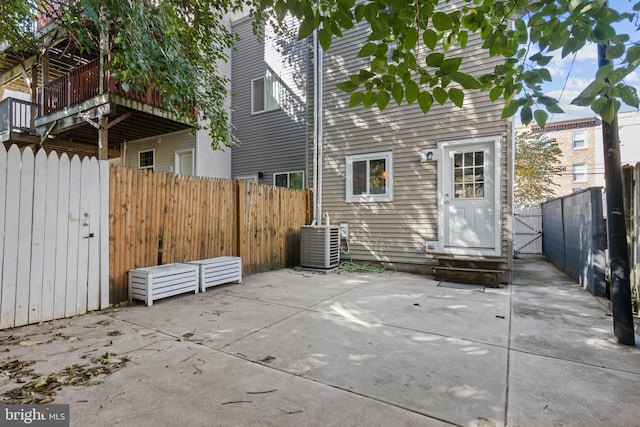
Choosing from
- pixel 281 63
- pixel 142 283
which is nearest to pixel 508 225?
pixel 142 283

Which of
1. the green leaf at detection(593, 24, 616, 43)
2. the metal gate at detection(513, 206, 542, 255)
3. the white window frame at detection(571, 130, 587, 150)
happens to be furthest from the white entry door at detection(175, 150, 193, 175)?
the white window frame at detection(571, 130, 587, 150)

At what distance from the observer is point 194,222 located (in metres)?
5.06

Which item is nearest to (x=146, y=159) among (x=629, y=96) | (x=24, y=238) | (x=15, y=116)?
(x=15, y=116)

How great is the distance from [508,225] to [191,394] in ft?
18.0

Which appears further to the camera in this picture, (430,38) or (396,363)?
(396,363)

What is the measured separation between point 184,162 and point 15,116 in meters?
4.66

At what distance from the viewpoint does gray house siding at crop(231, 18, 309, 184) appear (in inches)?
353

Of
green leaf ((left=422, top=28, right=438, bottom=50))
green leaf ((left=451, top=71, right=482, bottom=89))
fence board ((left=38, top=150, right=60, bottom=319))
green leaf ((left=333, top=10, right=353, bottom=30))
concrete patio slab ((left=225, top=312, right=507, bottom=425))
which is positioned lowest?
concrete patio slab ((left=225, top=312, right=507, bottom=425))

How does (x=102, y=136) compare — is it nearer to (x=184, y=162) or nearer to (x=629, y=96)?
(x=184, y=162)

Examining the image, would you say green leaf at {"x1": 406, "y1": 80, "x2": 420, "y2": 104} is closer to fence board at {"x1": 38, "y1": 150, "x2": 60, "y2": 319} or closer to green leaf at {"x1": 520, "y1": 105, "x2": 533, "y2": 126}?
green leaf at {"x1": 520, "y1": 105, "x2": 533, "y2": 126}

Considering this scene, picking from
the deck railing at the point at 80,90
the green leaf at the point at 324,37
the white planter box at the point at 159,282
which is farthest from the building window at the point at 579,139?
the green leaf at the point at 324,37

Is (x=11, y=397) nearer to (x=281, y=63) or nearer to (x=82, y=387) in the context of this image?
(x=82, y=387)

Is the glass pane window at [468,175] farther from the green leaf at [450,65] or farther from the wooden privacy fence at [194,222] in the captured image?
the green leaf at [450,65]

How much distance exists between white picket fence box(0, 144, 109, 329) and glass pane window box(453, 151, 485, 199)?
18.9ft
